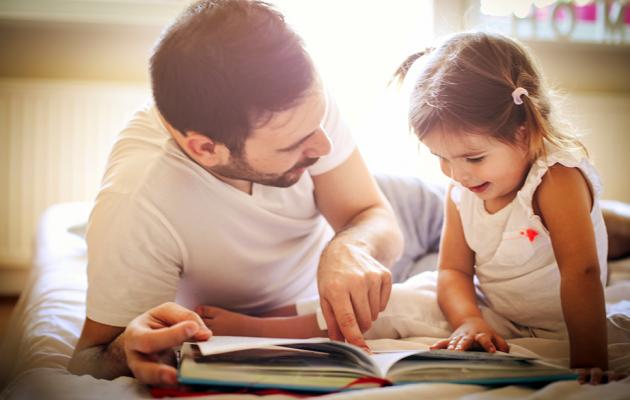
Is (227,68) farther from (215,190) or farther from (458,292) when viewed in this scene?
(458,292)

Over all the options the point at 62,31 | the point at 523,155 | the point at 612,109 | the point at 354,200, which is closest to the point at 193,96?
the point at 354,200

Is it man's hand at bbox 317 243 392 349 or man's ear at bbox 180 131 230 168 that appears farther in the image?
man's ear at bbox 180 131 230 168

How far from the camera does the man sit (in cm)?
106

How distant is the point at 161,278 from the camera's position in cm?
115

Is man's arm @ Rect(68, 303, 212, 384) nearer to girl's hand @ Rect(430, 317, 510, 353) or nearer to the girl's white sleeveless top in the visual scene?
girl's hand @ Rect(430, 317, 510, 353)

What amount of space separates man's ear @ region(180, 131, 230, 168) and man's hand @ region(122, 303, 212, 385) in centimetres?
37

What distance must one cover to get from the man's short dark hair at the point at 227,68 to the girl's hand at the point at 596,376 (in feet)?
1.89

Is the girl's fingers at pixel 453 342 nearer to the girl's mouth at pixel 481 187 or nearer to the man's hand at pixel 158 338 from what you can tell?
the girl's mouth at pixel 481 187

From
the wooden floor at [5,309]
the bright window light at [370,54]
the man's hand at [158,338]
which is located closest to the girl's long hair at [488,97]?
the man's hand at [158,338]

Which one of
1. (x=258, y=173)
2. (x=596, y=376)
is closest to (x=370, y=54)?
(x=258, y=173)

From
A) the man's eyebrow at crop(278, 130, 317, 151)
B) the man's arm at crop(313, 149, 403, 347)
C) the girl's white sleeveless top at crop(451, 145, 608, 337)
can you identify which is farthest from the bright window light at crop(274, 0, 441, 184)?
the man's eyebrow at crop(278, 130, 317, 151)

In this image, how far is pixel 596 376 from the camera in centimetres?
82

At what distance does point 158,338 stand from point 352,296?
279 millimetres

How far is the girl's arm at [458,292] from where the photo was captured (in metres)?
1.01
